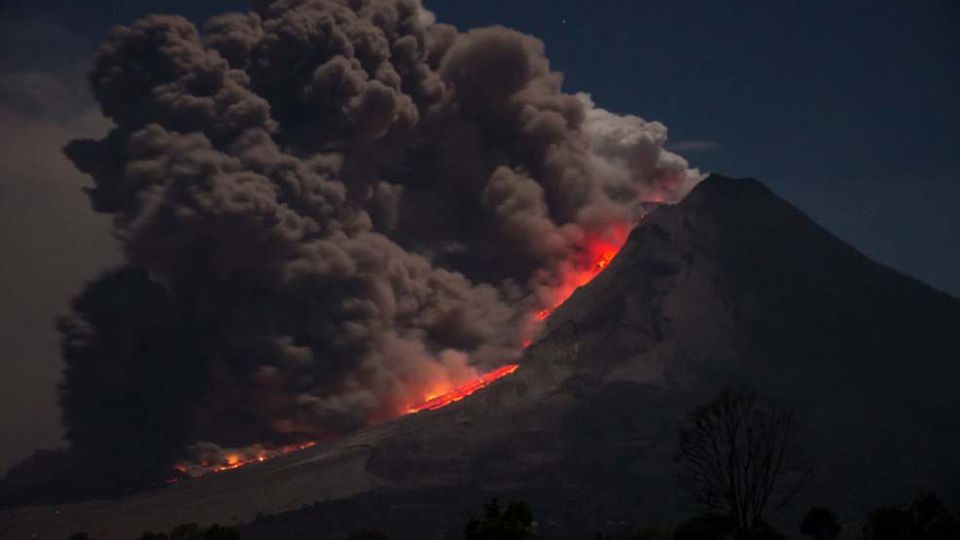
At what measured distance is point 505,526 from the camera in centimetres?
2888

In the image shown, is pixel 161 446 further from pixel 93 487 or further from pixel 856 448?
pixel 856 448

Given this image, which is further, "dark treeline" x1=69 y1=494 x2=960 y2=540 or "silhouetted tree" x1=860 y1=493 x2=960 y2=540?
"silhouetted tree" x1=860 y1=493 x2=960 y2=540

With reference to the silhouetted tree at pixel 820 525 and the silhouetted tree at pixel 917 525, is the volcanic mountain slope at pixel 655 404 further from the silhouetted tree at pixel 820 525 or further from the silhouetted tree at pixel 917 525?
the silhouetted tree at pixel 917 525

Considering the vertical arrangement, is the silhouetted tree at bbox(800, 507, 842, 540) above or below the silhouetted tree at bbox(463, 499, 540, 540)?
below

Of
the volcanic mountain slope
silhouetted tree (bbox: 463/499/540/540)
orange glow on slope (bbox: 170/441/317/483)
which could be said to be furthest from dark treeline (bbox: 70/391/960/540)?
orange glow on slope (bbox: 170/441/317/483)

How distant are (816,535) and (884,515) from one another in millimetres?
8187

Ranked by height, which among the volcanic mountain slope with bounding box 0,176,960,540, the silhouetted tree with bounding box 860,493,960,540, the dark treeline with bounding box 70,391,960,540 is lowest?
the silhouetted tree with bounding box 860,493,960,540

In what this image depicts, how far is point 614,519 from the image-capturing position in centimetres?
6950

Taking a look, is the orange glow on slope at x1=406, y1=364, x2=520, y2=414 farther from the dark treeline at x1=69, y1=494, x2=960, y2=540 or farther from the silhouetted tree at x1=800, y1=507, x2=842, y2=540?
the silhouetted tree at x1=800, y1=507, x2=842, y2=540

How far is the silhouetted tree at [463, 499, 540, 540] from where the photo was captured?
1134 inches

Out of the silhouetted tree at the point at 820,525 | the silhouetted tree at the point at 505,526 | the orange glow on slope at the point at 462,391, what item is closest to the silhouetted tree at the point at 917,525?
the silhouetted tree at the point at 820,525

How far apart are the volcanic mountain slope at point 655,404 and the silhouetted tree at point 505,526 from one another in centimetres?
3837

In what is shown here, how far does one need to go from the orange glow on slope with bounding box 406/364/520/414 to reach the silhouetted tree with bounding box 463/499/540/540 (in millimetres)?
56061

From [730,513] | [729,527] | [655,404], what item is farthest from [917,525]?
[655,404]
